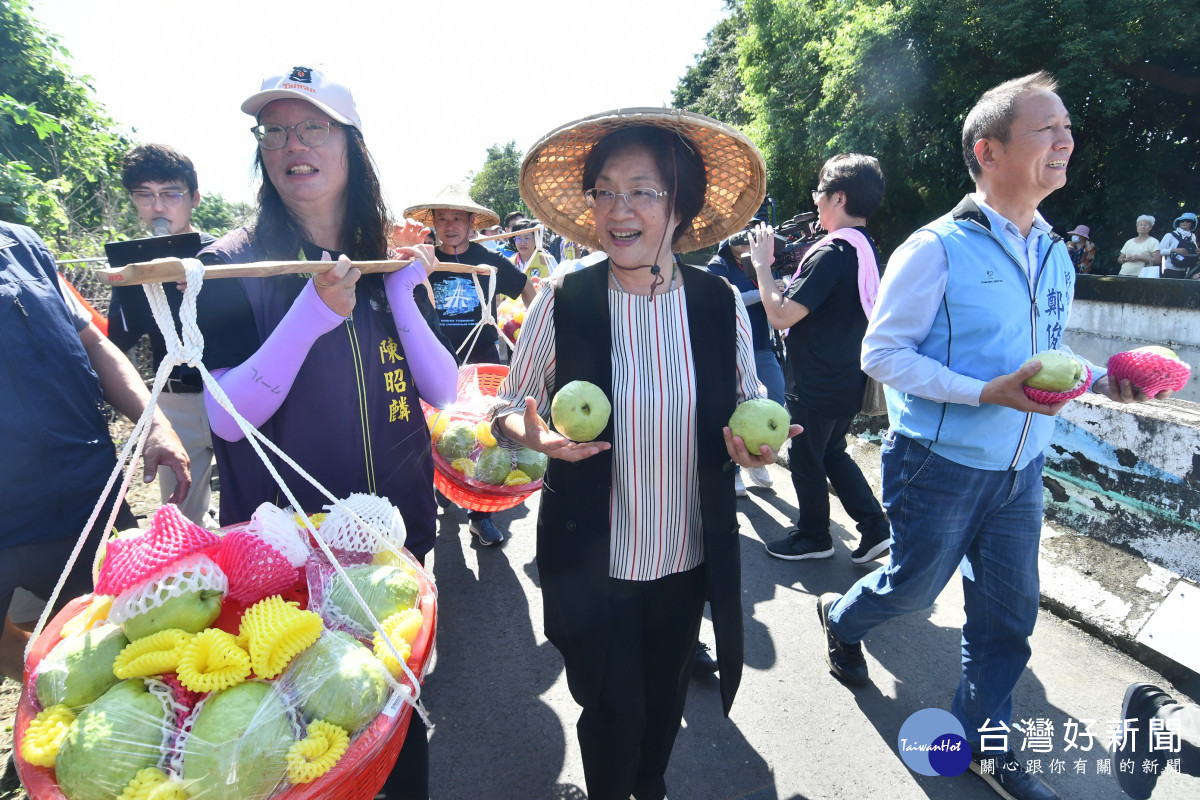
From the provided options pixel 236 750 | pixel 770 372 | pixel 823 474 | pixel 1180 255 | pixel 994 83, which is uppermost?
pixel 994 83

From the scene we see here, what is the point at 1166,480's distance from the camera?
346cm

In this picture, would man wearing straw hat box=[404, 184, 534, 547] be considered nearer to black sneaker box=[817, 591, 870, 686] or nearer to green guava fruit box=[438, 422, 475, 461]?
green guava fruit box=[438, 422, 475, 461]

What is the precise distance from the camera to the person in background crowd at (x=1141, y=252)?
1191 cm

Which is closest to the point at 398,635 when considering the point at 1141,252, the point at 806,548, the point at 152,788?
the point at 152,788

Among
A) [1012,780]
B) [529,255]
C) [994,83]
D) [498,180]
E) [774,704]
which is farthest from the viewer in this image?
[498,180]

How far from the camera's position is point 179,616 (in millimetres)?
1363

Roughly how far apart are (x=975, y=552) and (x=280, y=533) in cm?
243

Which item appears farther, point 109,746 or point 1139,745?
point 1139,745

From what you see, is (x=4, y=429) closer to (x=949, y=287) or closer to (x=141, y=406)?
(x=141, y=406)

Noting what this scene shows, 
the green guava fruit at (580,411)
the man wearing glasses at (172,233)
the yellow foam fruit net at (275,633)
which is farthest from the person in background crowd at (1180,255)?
the yellow foam fruit net at (275,633)

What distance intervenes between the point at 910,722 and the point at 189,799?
2697 mm

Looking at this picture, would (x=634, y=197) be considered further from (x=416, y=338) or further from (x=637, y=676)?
(x=637, y=676)

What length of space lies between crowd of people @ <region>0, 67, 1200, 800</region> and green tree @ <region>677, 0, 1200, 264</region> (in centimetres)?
1462

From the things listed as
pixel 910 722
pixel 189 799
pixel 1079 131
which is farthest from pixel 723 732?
pixel 1079 131
